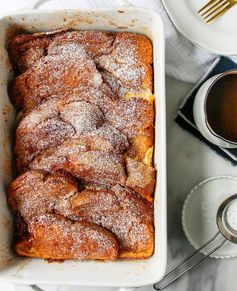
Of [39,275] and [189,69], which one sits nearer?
[39,275]

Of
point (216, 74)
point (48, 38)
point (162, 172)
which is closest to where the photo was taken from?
point (162, 172)

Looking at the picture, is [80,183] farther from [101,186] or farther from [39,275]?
[39,275]

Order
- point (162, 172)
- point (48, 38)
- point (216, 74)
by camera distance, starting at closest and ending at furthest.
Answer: point (162, 172), point (48, 38), point (216, 74)

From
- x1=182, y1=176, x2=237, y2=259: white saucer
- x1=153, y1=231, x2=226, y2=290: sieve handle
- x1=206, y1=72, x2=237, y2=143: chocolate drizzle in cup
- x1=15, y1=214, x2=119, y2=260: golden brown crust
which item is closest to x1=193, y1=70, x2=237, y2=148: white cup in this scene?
x1=206, y1=72, x2=237, y2=143: chocolate drizzle in cup

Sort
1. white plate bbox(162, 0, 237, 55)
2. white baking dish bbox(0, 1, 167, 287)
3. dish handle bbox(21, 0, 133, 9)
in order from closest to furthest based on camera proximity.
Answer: white baking dish bbox(0, 1, 167, 287)
dish handle bbox(21, 0, 133, 9)
white plate bbox(162, 0, 237, 55)

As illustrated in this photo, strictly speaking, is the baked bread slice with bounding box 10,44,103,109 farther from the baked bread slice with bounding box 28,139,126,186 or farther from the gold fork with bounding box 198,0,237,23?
the gold fork with bounding box 198,0,237,23

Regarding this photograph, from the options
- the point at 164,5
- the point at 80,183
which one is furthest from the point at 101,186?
the point at 164,5
